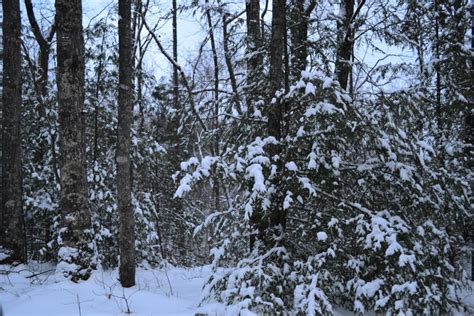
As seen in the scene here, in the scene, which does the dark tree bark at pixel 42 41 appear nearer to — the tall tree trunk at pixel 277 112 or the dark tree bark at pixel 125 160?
the dark tree bark at pixel 125 160

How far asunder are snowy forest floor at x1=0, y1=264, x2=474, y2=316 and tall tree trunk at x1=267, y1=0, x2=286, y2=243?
4.25ft

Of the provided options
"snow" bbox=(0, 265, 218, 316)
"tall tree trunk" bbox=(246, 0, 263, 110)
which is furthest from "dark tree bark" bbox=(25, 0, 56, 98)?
"tall tree trunk" bbox=(246, 0, 263, 110)

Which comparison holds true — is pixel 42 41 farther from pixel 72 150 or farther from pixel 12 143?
pixel 72 150

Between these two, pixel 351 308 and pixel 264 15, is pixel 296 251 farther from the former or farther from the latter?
pixel 264 15

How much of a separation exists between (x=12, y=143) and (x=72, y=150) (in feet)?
9.55

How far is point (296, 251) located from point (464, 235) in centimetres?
469

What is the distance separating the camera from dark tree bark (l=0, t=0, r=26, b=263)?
7.14 m

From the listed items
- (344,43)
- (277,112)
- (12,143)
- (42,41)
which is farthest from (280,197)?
(42,41)

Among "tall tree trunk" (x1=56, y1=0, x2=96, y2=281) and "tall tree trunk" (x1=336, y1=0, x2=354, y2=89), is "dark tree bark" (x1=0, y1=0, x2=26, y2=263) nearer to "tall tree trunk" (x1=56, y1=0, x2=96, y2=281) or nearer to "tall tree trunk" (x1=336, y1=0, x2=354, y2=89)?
"tall tree trunk" (x1=56, y1=0, x2=96, y2=281)

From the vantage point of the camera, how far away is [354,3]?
8062 millimetres

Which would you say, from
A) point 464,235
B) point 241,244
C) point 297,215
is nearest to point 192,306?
point 241,244

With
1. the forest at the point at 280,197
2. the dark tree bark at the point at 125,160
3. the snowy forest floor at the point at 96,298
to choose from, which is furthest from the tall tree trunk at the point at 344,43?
the snowy forest floor at the point at 96,298

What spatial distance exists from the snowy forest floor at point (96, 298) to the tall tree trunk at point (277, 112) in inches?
51.0

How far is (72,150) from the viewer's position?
524 centimetres
